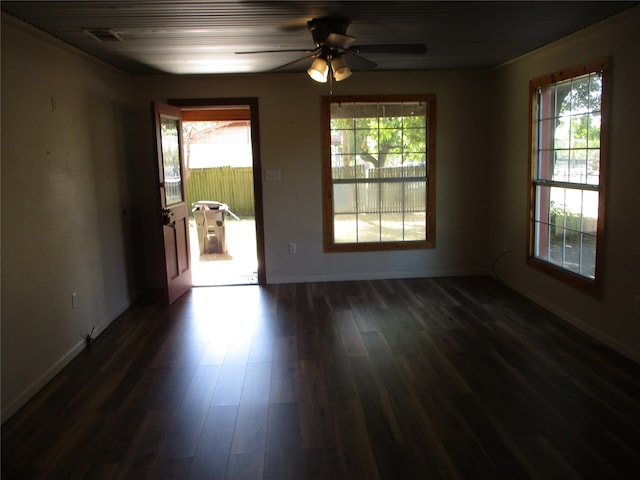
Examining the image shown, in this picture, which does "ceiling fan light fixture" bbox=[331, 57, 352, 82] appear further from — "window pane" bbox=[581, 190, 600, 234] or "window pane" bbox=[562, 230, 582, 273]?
Answer: "window pane" bbox=[562, 230, 582, 273]

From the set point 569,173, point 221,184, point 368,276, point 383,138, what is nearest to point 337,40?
point 569,173

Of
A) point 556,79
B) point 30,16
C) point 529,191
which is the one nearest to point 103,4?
point 30,16

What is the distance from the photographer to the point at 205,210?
24.6ft

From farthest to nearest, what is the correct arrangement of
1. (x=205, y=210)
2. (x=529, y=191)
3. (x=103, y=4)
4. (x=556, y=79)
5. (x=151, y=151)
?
(x=205, y=210), (x=151, y=151), (x=529, y=191), (x=556, y=79), (x=103, y=4)

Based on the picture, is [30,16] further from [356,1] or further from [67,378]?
[67,378]

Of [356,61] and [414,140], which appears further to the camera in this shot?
[414,140]

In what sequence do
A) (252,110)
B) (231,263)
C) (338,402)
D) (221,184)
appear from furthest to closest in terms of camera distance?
(221,184) → (231,263) → (252,110) → (338,402)

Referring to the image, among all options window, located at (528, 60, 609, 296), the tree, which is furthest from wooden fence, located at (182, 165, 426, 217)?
window, located at (528, 60, 609, 296)

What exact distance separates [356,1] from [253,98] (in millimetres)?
2709

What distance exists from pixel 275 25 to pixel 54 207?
1.98m

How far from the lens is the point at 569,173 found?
13.9 ft

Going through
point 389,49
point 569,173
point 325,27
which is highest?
point 325,27

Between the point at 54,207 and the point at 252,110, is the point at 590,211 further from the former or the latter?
the point at 54,207

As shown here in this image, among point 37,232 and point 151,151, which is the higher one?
point 151,151
